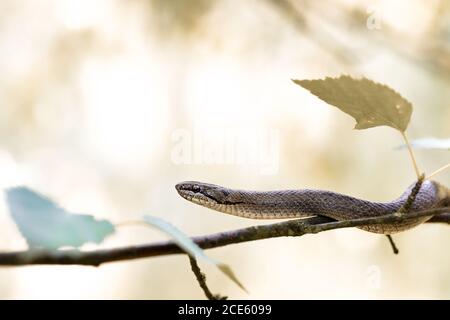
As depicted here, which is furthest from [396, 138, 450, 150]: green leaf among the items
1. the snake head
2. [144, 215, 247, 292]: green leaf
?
the snake head

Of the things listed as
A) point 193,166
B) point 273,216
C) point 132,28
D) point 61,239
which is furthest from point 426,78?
point 61,239

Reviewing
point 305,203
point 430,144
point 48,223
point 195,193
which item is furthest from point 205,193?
point 48,223

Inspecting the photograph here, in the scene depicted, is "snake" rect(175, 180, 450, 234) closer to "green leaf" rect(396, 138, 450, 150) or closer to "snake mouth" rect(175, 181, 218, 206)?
"snake mouth" rect(175, 181, 218, 206)

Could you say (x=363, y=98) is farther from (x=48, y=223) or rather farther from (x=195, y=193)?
(x=195, y=193)

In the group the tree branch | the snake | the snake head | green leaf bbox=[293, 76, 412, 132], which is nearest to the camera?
the tree branch

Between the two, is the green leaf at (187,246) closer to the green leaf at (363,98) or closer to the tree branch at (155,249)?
the tree branch at (155,249)
